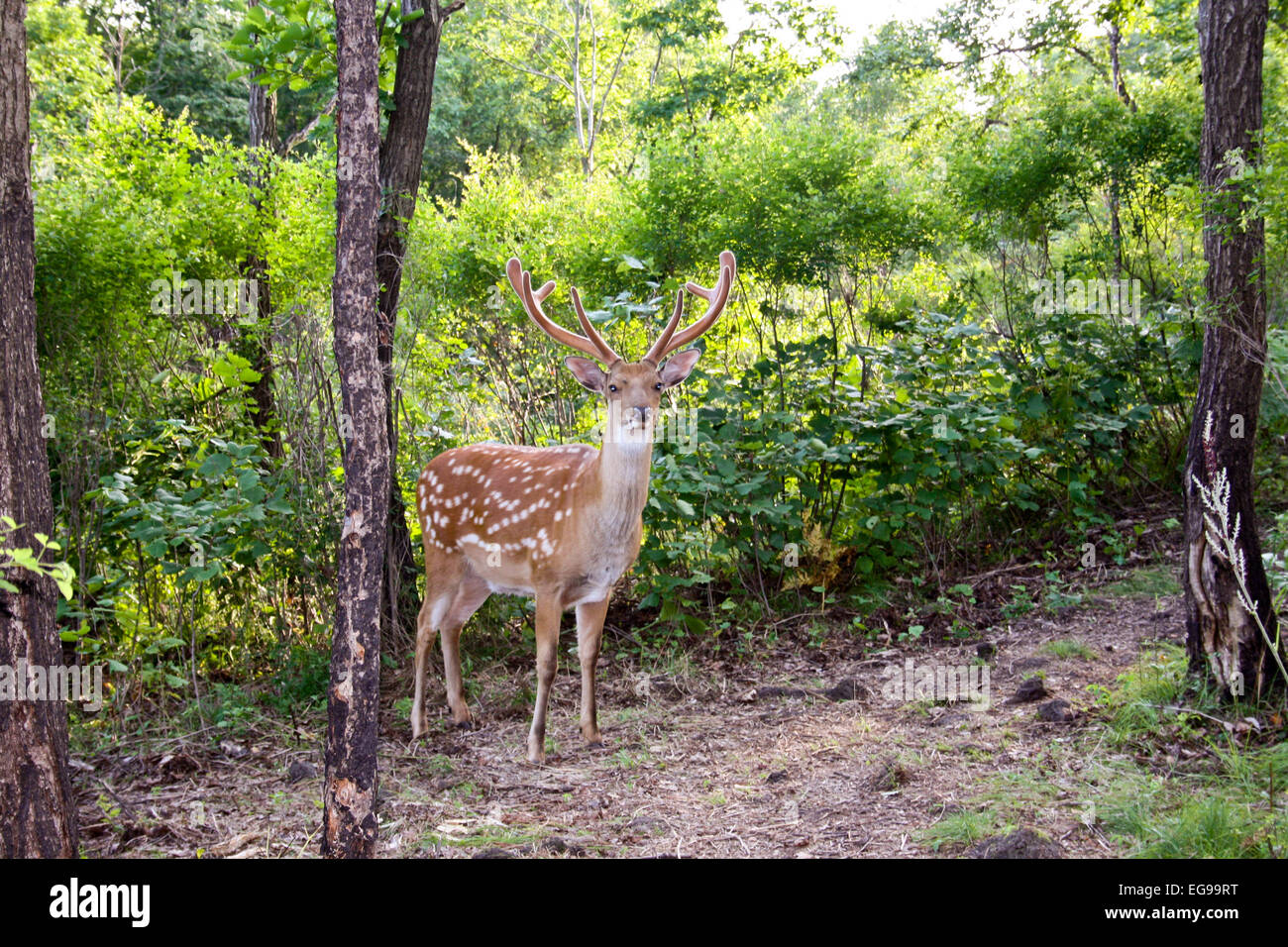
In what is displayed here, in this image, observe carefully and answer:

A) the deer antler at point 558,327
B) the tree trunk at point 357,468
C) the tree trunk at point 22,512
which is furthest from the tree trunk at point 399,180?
the tree trunk at point 22,512

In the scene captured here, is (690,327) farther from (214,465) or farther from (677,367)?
(214,465)

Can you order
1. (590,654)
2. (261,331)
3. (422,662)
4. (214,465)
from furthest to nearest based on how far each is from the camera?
(261,331)
(214,465)
(422,662)
(590,654)

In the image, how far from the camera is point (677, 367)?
4859mm

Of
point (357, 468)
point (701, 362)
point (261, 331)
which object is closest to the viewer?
point (357, 468)

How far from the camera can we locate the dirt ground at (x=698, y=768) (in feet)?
12.8

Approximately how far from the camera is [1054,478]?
7531mm

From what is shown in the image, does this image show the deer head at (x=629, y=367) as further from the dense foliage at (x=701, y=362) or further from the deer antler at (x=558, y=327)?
the dense foliage at (x=701, y=362)

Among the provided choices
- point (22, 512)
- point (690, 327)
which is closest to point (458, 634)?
point (690, 327)

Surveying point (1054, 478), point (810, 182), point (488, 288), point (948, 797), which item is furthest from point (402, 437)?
point (1054, 478)

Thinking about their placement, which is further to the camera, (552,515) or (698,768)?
(552,515)

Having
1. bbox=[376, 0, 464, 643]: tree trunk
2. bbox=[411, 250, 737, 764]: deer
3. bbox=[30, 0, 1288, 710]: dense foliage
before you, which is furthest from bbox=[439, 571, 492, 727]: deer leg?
bbox=[30, 0, 1288, 710]: dense foliage

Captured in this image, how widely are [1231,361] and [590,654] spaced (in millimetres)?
3094

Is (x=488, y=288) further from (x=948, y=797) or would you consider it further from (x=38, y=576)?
(x=948, y=797)

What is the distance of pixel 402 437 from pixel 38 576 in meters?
3.17
